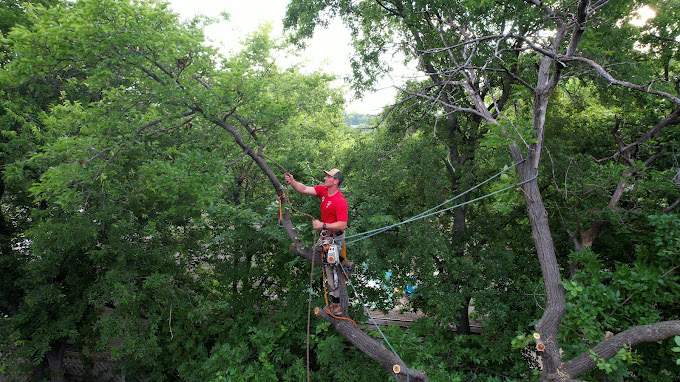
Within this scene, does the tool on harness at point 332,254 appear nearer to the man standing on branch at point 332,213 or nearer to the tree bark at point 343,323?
the man standing on branch at point 332,213

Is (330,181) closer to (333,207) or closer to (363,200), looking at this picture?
(333,207)

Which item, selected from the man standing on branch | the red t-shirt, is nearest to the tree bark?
the man standing on branch

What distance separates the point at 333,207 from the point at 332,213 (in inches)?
4.3

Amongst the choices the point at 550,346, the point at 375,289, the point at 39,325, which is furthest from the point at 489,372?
the point at 39,325

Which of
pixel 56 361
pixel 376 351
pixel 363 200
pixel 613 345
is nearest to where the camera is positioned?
pixel 613 345

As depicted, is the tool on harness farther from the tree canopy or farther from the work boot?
the tree canopy

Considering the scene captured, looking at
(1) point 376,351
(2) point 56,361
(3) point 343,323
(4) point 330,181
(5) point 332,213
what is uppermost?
(4) point 330,181

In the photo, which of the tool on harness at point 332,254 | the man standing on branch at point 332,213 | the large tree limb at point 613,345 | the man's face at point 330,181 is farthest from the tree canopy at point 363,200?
the man's face at point 330,181

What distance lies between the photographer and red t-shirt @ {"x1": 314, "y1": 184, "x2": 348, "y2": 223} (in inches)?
197

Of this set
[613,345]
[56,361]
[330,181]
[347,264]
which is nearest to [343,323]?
[347,264]

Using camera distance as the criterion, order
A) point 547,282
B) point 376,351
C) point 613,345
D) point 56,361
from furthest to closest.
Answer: point 56,361 < point 376,351 < point 547,282 < point 613,345

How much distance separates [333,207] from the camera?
5055mm

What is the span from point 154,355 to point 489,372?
6.85 m

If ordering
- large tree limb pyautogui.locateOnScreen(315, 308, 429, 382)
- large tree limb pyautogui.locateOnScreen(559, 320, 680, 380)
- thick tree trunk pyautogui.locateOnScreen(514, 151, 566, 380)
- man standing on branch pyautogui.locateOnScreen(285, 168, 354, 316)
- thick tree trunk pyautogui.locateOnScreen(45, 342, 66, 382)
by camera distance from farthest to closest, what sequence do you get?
thick tree trunk pyautogui.locateOnScreen(45, 342, 66, 382)
man standing on branch pyautogui.locateOnScreen(285, 168, 354, 316)
large tree limb pyautogui.locateOnScreen(315, 308, 429, 382)
thick tree trunk pyautogui.locateOnScreen(514, 151, 566, 380)
large tree limb pyautogui.locateOnScreen(559, 320, 680, 380)
